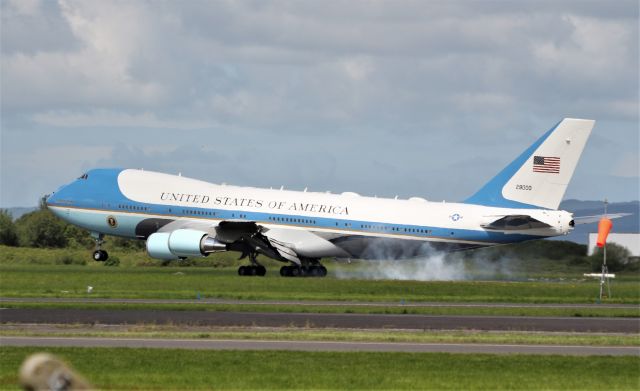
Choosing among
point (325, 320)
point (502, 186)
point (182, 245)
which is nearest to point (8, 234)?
point (182, 245)

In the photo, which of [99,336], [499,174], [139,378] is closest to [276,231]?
[499,174]

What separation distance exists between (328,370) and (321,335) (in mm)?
6535

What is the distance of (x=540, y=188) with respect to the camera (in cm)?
5506

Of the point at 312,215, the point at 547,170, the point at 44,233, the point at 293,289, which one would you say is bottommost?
the point at 293,289

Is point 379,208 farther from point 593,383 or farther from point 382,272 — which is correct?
point 593,383

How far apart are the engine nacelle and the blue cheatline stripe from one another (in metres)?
13.5

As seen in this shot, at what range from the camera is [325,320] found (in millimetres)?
32188

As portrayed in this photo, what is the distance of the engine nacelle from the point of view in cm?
5741

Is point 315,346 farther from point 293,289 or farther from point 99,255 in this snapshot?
point 99,255

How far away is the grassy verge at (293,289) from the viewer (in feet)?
141

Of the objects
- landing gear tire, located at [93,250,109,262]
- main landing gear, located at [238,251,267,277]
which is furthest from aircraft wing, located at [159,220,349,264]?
landing gear tire, located at [93,250,109,262]

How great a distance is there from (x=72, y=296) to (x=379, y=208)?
772 inches

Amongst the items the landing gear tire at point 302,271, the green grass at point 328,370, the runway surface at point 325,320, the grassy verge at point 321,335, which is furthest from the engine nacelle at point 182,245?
the green grass at point 328,370

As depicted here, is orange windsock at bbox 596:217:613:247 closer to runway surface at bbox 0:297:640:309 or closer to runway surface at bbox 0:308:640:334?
runway surface at bbox 0:297:640:309
